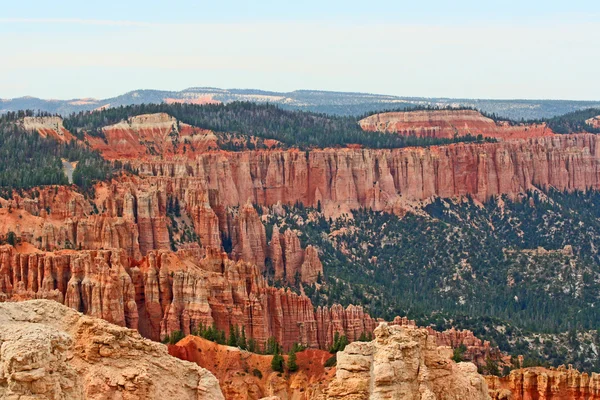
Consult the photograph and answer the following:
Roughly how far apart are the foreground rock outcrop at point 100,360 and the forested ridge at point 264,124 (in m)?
114

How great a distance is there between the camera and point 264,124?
174 metres

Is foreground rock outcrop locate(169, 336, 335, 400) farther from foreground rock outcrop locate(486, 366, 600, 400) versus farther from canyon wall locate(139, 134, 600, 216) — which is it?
canyon wall locate(139, 134, 600, 216)

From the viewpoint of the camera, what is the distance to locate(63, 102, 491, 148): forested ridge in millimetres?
157375

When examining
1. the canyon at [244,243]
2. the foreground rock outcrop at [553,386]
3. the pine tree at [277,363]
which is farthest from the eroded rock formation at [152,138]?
the foreground rock outcrop at [553,386]

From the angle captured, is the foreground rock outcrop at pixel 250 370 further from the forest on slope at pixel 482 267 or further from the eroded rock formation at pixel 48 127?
the eroded rock formation at pixel 48 127

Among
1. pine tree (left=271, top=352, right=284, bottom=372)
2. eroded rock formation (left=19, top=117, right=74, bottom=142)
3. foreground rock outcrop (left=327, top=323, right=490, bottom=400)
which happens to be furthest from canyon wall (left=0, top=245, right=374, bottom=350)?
eroded rock formation (left=19, top=117, right=74, bottom=142)

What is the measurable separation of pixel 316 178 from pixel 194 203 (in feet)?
154

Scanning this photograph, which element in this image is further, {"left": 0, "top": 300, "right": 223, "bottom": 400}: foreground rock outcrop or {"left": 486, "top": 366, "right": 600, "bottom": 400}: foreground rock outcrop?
{"left": 486, "top": 366, "right": 600, "bottom": 400}: foreground rock outcrop

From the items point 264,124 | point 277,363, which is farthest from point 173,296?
point 264,124

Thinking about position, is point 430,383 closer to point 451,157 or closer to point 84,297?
point 84,297

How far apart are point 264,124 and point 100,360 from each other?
5685 inches

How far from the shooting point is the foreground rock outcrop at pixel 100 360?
26.2 meters

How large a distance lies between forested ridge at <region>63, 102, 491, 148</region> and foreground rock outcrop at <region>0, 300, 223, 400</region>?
374 ft

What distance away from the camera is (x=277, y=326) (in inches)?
3049
